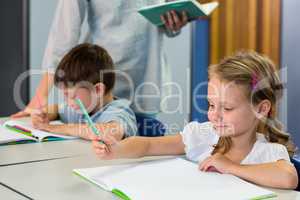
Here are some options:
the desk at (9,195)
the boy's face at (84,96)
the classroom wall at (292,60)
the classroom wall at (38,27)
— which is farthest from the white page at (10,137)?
the classroom wall at (292,60)

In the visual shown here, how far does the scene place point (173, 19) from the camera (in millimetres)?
1903

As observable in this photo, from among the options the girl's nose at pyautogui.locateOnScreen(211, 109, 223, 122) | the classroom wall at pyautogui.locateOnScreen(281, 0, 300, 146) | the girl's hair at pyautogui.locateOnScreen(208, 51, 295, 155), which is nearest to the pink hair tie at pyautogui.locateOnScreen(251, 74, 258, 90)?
the girl's hair at pyautogui.locateOnScreen(208, 51, 295, 155)

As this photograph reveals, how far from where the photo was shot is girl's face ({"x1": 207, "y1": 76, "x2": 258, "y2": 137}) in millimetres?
Answer: 1223

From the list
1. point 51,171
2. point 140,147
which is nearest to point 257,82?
point 140,147

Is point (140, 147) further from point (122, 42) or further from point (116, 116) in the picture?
point (122, 42)

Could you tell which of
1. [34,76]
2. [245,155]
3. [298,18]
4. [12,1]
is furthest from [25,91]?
[245,155]

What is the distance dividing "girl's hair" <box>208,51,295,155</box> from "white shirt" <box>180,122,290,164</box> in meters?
0.03

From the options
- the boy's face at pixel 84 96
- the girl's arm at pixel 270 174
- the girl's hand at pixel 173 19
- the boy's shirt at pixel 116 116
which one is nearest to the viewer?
the girl's arm at pixel 270 174

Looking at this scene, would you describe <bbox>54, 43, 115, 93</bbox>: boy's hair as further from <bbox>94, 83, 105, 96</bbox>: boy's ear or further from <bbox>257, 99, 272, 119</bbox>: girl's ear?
<bbox>257, 99, 272, 119</bbox>: girl's ear

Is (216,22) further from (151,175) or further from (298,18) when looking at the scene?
(151,175)

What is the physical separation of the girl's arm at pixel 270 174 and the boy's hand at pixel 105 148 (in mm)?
296

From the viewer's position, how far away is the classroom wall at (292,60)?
2807mm

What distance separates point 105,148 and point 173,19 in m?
0.89

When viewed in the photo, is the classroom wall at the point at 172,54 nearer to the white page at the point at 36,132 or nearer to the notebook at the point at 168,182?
the white page at the point at 36,132
